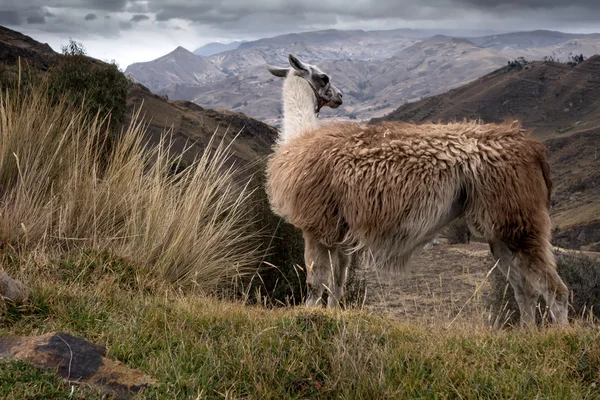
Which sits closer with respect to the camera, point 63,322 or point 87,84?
point 63,322

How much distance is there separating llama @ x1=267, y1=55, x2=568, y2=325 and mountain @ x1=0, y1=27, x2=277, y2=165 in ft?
57.2

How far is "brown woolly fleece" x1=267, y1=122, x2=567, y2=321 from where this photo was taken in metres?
4.49

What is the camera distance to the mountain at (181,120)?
25303mm

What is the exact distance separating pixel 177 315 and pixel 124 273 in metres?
1.12

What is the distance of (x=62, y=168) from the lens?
18.5ft

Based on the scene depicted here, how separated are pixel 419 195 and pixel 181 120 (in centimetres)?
2534

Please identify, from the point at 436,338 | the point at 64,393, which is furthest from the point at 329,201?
the point at 64,393

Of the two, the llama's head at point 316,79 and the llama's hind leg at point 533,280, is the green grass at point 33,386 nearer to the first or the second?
the llama's hind leg at point 533,280

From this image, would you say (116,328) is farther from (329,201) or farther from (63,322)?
(329,201)

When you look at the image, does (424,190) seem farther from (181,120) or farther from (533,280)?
(181,120)

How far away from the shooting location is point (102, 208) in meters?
5.44

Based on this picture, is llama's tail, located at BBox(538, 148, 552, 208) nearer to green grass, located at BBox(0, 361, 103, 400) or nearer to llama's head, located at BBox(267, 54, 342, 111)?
llama's head, located at BBox(267, 54, 342, 111)

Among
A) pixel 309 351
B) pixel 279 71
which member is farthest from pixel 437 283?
pixel 309 351

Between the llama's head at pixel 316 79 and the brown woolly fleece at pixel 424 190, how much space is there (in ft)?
5.64
